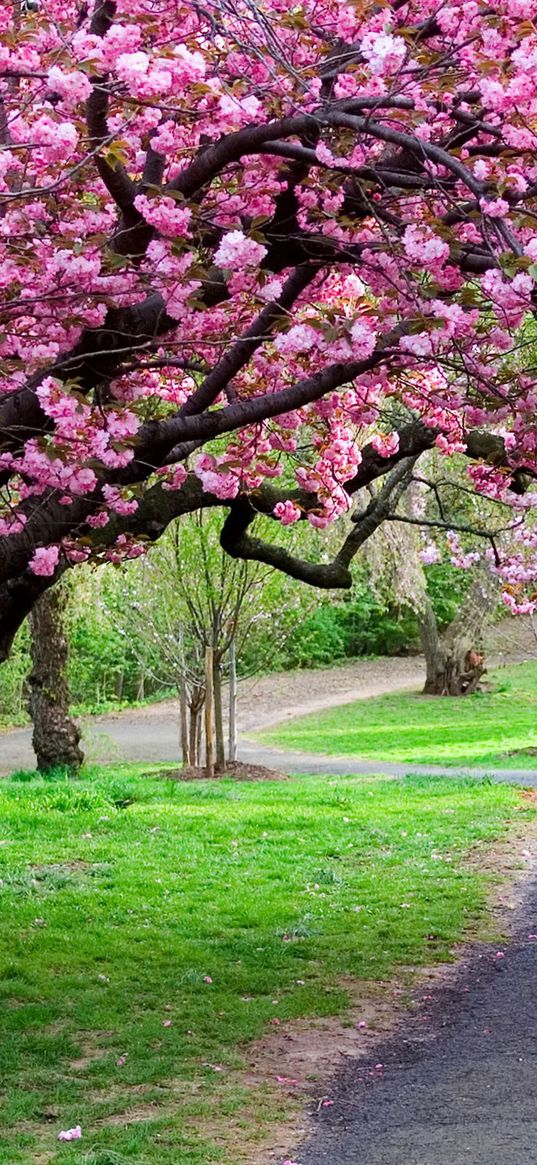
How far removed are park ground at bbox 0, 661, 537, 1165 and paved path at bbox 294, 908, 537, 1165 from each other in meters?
0.08

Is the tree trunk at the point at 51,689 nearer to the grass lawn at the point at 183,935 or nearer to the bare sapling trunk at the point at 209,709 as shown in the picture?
the bare sapling trunk at the point at 209,709

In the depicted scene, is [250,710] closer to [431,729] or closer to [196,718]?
[431,729]

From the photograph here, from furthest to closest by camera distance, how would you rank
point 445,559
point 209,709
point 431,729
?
point 445,559 < point 431,729 < point 209,709

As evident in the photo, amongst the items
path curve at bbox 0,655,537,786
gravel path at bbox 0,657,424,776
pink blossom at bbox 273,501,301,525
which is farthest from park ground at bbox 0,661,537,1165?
gravel path at bbox 0,657,424,776

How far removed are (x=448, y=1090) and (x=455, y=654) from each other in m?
24.0

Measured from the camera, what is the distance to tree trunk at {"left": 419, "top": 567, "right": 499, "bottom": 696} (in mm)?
27609

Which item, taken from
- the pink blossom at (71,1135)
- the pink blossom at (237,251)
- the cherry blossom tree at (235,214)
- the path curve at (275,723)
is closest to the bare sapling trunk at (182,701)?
the path curve at (275,723)

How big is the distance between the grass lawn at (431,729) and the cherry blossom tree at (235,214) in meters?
12.8

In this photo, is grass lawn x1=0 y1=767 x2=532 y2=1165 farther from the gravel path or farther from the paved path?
the gravel path

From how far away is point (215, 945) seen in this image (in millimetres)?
7004

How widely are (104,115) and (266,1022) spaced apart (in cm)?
397

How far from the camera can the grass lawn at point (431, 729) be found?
66.5ft

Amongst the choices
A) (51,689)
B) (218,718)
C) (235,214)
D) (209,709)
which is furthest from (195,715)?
(235,214)

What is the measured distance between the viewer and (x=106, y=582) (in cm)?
1652
